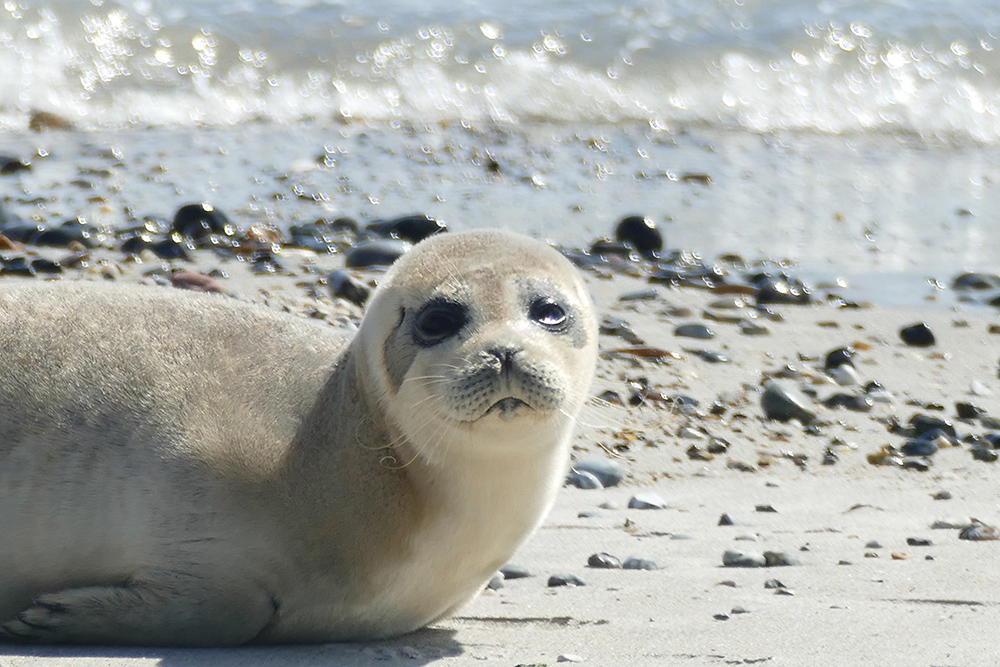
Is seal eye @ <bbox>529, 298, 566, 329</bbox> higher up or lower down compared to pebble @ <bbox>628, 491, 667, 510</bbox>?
lower down

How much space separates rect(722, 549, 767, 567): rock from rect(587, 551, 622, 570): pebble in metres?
0.31

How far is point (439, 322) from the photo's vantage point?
325 cm

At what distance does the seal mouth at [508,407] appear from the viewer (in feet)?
10.00

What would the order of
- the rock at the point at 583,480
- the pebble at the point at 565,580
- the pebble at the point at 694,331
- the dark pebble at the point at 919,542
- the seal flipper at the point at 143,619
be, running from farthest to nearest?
the pebble at the point at 694,331, the rock at the point at 583,480, the dark pebble at the point at 919,542, the pebble at the point at 565,580, the seal flipper at the point at 143,619

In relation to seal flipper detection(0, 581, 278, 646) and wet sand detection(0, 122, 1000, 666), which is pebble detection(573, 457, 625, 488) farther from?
seal flipper detection(0, 581, 278, 646)

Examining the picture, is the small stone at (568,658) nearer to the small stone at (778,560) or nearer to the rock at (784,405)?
the small stone at (778,560)

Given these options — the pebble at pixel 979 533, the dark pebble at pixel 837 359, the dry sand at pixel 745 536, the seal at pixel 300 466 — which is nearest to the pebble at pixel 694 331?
the dry sand at pixel 745 536

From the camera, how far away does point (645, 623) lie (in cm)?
350

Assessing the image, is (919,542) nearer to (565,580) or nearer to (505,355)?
(565,580)

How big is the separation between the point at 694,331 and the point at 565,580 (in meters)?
3.26

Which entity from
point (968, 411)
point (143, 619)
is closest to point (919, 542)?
point (968, 411)

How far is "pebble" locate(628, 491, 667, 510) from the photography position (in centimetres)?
482

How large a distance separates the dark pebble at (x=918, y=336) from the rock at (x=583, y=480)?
115 inches

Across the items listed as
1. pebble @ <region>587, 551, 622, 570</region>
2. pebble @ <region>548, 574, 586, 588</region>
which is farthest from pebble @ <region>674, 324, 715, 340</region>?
pebble @ <region>548, 574, 586, 588</region>
